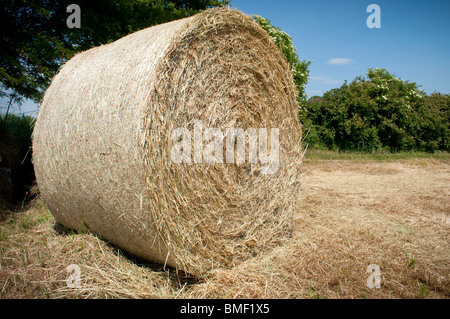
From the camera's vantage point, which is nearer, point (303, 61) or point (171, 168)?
point (171, 168)

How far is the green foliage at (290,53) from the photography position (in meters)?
9.49

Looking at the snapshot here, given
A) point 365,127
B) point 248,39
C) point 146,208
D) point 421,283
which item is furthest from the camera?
point 365,127

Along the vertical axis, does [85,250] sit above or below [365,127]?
below

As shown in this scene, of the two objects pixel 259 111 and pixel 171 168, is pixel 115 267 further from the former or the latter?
pixel 259 111

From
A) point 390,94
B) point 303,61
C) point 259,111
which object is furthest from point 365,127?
point 259,111

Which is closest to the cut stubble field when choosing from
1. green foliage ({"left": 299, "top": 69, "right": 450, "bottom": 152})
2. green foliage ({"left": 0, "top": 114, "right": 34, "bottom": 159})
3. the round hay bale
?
the round hay bale

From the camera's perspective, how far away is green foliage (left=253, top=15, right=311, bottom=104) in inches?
374

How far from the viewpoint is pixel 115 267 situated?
2658mm

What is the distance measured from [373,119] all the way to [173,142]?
1091cm

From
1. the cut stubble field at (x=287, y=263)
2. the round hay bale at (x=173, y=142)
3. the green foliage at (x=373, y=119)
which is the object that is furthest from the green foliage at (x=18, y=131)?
the green foliage at (x=373, y=119)

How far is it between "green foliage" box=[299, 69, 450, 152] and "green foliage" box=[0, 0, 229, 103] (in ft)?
24.1

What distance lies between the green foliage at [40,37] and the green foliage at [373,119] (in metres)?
7.36

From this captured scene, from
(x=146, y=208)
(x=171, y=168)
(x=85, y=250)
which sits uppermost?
(x=171, y=168)

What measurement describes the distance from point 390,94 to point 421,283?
1081 cm
